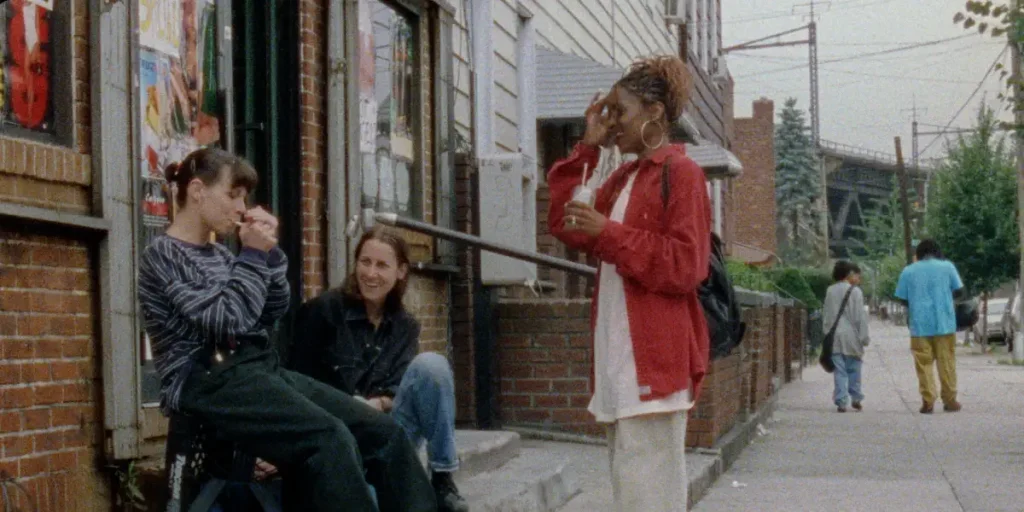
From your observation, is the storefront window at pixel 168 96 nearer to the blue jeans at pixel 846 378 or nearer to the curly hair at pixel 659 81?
the curly hair at pixel 659 81

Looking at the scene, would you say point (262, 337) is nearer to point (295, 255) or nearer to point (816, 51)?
point (295, 255)

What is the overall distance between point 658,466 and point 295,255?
11.5 ft

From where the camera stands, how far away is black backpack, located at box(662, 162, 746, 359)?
15.5 feet

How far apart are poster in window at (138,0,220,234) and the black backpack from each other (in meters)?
2.17

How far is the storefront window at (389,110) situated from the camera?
8602mm

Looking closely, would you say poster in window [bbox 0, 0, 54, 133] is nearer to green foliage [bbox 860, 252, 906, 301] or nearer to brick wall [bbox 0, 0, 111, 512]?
brick wall [bbox 0, 0, 111, 512]

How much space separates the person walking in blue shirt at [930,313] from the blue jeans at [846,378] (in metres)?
0.95

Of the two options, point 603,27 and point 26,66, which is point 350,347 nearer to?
point 26,66

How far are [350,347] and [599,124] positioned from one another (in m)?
1.50

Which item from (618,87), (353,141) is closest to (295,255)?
(353,141)

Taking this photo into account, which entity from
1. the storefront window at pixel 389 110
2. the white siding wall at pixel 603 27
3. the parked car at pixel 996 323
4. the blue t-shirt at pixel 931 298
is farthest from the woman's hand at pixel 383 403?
the parked car at pixel 996 323

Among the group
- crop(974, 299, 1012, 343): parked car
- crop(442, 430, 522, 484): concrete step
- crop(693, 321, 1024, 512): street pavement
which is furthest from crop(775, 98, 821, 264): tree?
crop(442, 430, 522, 484): concrete step

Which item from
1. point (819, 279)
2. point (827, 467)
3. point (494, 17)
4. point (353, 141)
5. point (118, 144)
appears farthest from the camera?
point (819, 279)

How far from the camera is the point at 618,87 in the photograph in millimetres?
4523
